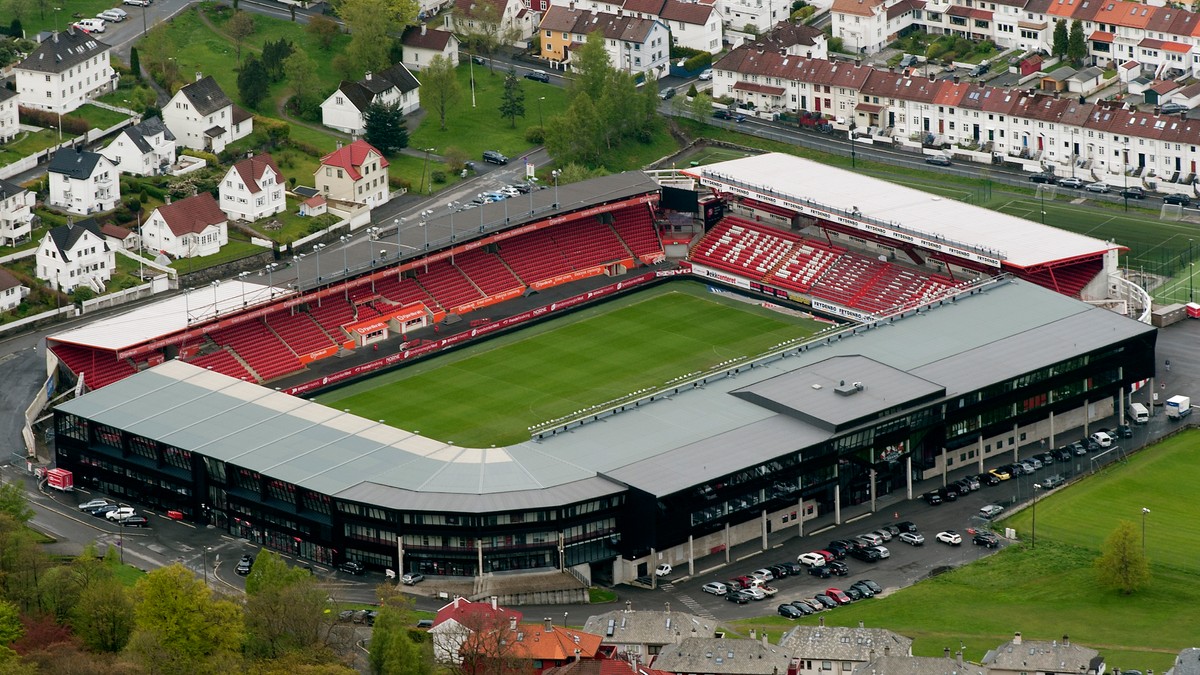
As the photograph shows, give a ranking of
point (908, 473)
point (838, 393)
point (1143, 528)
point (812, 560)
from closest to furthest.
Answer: point (812, 560) → point (1143, 528) → point (838, 393) → point (908, 473)

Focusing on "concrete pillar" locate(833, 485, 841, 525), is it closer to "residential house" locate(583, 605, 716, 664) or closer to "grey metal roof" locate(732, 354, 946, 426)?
"grey metal roof" locate(732, 354, 946, 426)

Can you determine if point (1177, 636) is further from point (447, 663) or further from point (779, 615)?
point (447, 663)

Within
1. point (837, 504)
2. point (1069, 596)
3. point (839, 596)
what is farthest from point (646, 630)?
point (1069, 596)

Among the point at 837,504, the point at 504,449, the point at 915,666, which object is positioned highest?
the point at 504,449

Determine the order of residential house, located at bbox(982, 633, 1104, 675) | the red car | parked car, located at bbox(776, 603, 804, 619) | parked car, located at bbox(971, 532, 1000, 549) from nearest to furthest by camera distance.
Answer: residential house, located at bbox(982, 633, 1104, 675) → parked car, located at bbox(776, 603, 804, 619) → the red car → parked car, located at bbox(971, 532, 1000, 549)

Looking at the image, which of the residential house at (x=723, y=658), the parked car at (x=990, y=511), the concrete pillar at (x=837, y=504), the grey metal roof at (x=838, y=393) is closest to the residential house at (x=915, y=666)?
the residential house at (x=723, y=658)

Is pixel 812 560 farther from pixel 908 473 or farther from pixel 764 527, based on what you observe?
pixel 908 473

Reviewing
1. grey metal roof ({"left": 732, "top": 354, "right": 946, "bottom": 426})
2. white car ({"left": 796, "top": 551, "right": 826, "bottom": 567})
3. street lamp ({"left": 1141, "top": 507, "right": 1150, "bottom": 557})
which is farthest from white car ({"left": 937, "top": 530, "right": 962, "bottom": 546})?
street lamp ({"left": 1141, "top": 507, "right": 1150, "bottom": 557})
